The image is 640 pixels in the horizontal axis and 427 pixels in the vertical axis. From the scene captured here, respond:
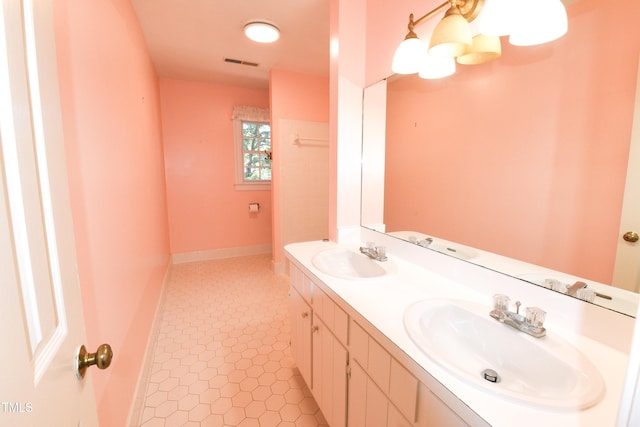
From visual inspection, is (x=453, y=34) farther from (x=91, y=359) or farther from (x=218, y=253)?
(x=218, y=253)

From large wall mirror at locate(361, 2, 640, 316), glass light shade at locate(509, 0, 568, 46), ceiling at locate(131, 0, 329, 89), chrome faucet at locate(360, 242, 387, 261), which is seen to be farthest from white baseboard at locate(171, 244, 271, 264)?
glass light shade at locate(509, 0, 568, 46)

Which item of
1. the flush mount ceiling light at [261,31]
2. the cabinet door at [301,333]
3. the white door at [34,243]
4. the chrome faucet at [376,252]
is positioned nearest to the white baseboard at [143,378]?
the cabinet door at [301,333]

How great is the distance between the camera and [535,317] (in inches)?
32.5

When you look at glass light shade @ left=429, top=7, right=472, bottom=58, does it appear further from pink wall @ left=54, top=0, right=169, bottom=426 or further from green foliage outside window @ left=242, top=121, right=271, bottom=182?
green foliage outside window @ left=242, top=121, right=271, bottom=182

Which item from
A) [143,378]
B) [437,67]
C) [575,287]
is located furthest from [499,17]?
[143,378]

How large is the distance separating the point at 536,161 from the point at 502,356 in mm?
645

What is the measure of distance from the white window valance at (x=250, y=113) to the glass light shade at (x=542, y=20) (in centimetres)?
344

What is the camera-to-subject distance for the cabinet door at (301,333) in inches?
58.7

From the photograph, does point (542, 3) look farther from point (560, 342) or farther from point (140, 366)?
point (140, 366)

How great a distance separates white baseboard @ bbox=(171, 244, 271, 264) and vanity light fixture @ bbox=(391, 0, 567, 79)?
3.52 metres

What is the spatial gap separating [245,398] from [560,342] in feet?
5.20

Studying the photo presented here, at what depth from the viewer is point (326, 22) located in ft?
7.41

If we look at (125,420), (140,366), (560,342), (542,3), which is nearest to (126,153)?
(140,366)

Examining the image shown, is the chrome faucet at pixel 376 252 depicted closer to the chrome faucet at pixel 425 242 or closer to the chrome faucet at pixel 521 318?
the chrome faucet at pixel 425 242
